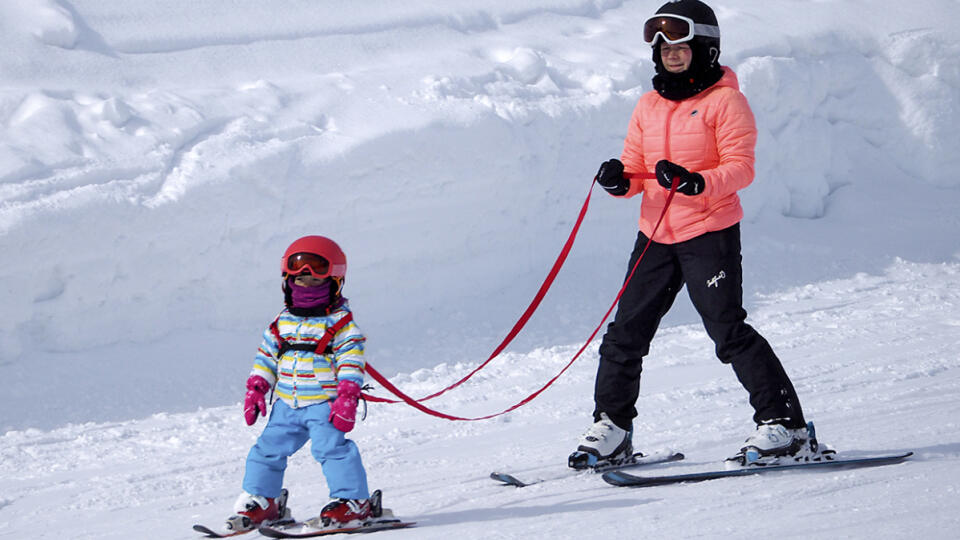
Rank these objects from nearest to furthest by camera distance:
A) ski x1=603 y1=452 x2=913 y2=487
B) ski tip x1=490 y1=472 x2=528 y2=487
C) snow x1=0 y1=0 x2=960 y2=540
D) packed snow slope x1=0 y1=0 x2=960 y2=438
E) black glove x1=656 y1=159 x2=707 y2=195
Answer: black glove x1=656 y1=159 x2=707 y2=195
ski x1=603 y1=452 x2=913 y2=487
ski tip x1=490 y1=472 x2=528 y2=487
snow x1=0 y1=0 x2=960 y2=540
packed snow slope x1=0 y1=0 x2=960 y2=438

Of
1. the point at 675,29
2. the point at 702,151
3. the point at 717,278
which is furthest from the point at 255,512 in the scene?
the point at 675,29

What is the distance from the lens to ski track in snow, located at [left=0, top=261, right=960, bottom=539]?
130 inches

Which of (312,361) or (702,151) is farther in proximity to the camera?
(702,151)

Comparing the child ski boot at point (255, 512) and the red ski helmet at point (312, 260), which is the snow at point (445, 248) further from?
the red ski helmet at point (312, 260)

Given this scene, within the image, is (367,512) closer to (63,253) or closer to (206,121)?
(63,253)

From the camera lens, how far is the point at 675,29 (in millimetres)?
3791

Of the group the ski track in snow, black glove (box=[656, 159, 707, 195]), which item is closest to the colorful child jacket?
the ski track in snow

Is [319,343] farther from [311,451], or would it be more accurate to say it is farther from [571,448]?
[571,448]

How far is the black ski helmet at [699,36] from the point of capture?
3809mm

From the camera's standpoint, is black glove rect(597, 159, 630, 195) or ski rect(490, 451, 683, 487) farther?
ski rect(490, 451, 683, 487)

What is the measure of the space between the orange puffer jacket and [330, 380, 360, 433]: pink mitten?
4.36ft

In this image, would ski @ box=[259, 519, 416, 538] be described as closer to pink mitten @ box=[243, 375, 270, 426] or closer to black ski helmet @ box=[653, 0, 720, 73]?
pink mitten @ box=[243, 375, 270, 426]

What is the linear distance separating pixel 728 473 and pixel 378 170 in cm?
409

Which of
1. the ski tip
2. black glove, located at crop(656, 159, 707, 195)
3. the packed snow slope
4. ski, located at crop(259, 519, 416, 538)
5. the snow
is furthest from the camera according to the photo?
the packed snow slope
